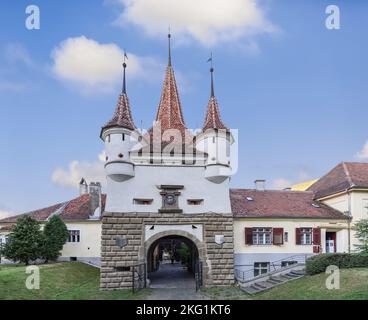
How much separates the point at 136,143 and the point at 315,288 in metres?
13.0

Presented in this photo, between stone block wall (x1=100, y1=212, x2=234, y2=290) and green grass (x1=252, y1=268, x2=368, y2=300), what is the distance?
3877 mm

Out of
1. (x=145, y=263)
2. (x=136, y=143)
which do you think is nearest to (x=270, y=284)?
(x=145, y=263)

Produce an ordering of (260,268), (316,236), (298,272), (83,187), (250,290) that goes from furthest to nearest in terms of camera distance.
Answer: (83,187)
(316,236)
(260,268)
(298,272)
(250,290)

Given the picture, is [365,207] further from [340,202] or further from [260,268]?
[260,268]

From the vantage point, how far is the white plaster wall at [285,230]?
24953mm

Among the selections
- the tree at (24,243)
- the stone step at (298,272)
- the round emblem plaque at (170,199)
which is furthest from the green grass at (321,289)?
the tree at (24,243)

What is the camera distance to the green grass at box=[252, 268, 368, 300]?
48.3 feet

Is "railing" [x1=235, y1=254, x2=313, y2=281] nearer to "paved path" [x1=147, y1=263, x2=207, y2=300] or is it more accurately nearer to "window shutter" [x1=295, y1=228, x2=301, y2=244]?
"window shutter" [x1=295, y1=228, x2=301, y2=244]

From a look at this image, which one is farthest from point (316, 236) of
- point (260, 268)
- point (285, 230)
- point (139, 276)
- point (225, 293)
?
point (139, 276)

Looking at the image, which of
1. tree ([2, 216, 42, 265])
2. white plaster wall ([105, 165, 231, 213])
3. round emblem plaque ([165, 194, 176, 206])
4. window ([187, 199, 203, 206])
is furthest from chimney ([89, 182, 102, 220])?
window ([187, 199, 203, 206])

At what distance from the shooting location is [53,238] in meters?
26.8

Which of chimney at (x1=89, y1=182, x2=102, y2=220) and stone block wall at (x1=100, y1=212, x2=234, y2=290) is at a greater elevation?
chimney at (x1=89, y1=182, x2=102, y2=220)

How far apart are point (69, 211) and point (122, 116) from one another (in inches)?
412
